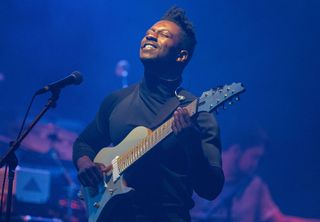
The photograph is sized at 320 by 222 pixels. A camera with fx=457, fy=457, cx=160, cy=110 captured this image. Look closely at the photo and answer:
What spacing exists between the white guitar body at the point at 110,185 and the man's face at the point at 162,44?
580 millimetres

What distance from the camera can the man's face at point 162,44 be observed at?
3.42m

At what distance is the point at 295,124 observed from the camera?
6.68 meters

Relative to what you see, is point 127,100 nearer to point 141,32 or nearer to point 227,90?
point 227,90

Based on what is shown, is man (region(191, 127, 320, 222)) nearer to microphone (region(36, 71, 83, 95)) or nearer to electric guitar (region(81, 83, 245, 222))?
electric guitar (region(81, 83, 245, 222))

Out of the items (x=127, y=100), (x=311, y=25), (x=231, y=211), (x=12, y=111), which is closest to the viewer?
(x=127, y=100)

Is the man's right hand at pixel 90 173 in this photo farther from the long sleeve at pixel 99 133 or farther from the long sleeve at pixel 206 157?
the long sleeve at pixel 206 157

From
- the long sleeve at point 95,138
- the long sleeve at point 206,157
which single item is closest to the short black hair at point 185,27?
the long sleeve at point 206,157

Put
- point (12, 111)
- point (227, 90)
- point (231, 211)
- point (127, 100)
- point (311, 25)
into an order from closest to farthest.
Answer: point (227, 90), point (127, 100), point (311, 25), point (231, 211), point (12, 111)

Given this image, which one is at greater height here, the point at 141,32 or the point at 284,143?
the point at 141,32

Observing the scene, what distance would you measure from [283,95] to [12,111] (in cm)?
455

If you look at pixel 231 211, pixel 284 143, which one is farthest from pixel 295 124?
pixel 231 211

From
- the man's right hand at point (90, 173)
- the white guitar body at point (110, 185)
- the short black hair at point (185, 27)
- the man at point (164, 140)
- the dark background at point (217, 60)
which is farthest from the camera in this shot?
the dark background at point (217, 60)

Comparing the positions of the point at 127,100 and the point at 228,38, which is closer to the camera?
the point at 127,100

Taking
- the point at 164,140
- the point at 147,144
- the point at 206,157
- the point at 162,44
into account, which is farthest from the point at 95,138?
the point at 206,157
